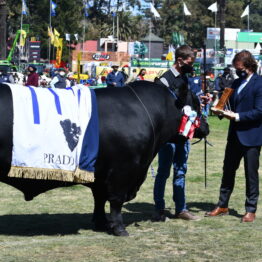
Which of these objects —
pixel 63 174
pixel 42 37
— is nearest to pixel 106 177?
pixel 63 174

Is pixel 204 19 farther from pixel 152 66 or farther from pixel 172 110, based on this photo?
pixel 172 110

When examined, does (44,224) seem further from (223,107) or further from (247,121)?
(247,121)

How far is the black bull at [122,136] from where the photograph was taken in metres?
6.75

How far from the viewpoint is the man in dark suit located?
7.79m

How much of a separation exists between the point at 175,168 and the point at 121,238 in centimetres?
137

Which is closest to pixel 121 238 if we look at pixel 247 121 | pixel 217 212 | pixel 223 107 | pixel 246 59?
pixel 217 212

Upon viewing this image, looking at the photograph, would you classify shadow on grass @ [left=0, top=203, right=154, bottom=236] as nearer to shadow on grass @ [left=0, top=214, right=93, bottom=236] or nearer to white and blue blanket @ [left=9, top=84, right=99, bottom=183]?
shadow on grass @ [left=0, top=214, right=93, bottom=236]

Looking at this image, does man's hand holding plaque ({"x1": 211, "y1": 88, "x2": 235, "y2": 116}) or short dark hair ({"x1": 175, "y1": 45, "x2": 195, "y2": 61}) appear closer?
short dark hair ({"x1": 175, "y1": 45, "x2": 195, "y2": 61})

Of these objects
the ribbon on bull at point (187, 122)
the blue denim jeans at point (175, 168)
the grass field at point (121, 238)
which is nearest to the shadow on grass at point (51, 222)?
the grass field at point (121, 238)

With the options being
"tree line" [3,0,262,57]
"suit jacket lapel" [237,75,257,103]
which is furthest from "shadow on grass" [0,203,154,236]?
"tree line" [3,0,262,57]

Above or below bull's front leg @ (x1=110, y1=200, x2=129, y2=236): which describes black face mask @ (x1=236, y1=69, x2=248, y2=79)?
above

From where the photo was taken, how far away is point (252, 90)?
25.7 feet

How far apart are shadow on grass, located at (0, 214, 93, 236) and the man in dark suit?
6.38 feet

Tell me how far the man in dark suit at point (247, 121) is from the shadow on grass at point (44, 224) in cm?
194
